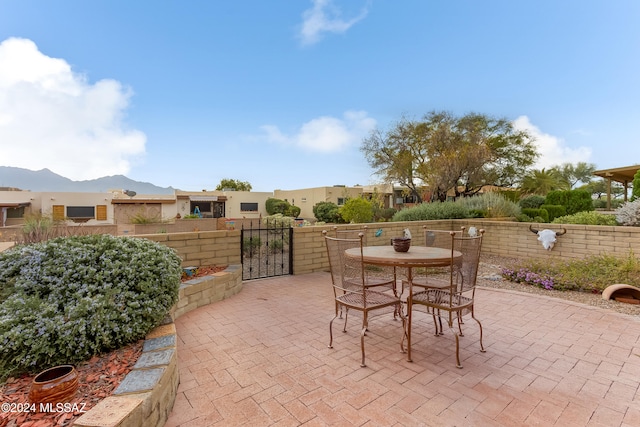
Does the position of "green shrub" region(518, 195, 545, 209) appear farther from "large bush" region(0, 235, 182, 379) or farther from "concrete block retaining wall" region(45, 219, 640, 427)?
"large bush" region(0, 235, 182, 379)

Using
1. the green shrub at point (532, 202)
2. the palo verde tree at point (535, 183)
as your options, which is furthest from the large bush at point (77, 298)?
the palo verde tree at point (535, 183)

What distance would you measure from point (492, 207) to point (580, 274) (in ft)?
17.4

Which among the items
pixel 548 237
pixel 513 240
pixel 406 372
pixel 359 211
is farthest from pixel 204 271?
pixel 359 211

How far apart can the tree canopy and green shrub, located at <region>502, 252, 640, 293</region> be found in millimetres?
8038

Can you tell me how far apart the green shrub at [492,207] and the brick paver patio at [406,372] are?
249 inches

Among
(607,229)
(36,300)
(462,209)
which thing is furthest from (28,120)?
(607,229)

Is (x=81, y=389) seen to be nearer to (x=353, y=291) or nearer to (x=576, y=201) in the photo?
(x=353, y=291)

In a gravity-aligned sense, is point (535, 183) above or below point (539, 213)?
above

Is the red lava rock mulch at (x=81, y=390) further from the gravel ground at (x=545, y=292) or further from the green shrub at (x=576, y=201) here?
the green shrub at (x=576, y=201)

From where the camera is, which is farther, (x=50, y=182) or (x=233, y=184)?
(x=50, y=182)

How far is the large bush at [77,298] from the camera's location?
170 cm

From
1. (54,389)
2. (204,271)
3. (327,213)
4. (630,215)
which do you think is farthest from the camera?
(327,213)

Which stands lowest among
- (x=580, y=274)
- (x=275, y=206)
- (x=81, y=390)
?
(x=580, y=274)

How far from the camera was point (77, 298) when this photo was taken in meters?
1.94
